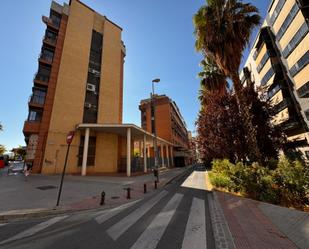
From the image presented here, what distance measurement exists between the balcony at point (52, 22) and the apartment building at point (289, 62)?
1060 inches

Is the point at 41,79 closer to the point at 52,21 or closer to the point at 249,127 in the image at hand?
the point at 52,21

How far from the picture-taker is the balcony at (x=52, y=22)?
22.4 m

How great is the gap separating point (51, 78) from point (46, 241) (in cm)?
2189

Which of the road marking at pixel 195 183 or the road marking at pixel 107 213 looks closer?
the road marking at pixel 107 213

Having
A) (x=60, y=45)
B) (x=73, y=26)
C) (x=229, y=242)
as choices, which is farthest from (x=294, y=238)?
(x=73, y=26)

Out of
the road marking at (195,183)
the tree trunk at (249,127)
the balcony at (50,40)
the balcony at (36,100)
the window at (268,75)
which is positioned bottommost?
the road marking at (195,183)

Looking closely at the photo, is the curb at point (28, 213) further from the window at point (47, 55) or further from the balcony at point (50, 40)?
the balcony at point (50, 40)

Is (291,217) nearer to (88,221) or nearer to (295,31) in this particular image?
(88,221)

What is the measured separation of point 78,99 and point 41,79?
16.6ft

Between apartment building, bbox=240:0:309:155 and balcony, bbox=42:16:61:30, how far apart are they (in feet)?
88.3

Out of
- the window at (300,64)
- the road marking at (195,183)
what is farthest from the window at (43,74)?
the window at (300,64)

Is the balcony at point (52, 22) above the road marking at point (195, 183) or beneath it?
above

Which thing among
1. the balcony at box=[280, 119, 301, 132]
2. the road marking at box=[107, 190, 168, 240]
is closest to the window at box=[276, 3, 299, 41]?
the balcony at box=[280, 119, 301, 132]

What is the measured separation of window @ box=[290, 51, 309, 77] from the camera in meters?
16.7
